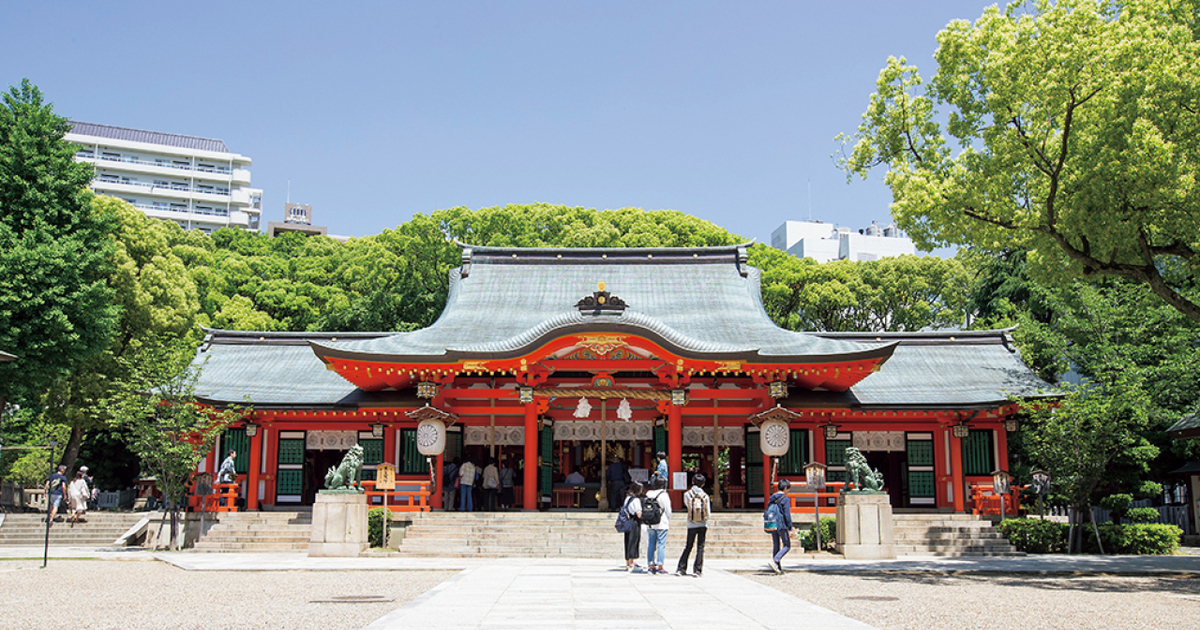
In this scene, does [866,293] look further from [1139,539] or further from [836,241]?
[836,241]

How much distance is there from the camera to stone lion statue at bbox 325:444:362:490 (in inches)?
648

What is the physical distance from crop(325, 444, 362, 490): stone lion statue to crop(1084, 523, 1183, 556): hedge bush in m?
15.1

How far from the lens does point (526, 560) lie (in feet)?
50.5

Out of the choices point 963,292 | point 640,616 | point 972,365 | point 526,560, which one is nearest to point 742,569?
point 526,560

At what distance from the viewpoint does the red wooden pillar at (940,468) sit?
21.5 m

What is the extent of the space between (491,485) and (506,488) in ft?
2.59

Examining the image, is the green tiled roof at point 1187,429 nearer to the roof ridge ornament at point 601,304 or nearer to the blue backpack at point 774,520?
the blue backpack at point 774,520

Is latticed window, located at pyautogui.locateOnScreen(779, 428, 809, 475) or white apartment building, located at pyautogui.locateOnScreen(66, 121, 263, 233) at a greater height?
white apartment building, located at pyautogui.locateOnScreen(66, 121, 263, 233)

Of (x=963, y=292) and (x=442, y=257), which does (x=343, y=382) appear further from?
(x=963, y=292)

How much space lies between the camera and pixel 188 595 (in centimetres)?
1041

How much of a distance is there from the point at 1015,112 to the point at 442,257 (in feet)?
84.2

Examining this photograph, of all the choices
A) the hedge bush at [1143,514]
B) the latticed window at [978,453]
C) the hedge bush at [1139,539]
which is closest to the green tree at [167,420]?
the latticed window at [978,453]

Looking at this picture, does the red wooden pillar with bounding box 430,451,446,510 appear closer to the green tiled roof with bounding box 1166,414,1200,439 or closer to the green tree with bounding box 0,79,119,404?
the green tree with bounding box 0,79,119,404

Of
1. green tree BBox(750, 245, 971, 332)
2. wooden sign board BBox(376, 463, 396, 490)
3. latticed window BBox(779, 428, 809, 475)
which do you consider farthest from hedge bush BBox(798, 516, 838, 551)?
green tree BBox(750, 245, 971, 332)
